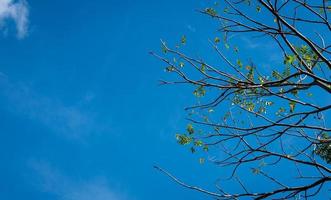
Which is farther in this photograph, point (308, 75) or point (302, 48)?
point (302, 48)

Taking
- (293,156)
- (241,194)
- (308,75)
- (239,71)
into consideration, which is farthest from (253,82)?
(241,194)

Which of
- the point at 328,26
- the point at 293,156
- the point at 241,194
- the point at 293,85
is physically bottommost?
the point at 241,194

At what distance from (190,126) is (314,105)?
1.99 metres

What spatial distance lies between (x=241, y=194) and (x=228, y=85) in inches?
60.5

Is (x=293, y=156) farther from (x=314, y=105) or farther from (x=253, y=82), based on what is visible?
(x=253, y=82)

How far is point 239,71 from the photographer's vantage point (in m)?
5.92

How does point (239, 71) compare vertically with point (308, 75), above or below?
above

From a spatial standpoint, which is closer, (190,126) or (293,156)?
(293,156)

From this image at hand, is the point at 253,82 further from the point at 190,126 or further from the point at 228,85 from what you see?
the point at 190,126

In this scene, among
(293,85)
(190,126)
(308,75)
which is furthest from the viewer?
(190,126)

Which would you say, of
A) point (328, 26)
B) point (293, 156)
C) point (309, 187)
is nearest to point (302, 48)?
point (328, 26)

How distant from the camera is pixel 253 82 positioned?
5.80 m

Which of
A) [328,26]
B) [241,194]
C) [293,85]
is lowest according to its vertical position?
[241,194]

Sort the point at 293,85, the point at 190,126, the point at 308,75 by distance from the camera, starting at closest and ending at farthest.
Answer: the point at 308,75 < the point at 293,85 < the point at 190,126
